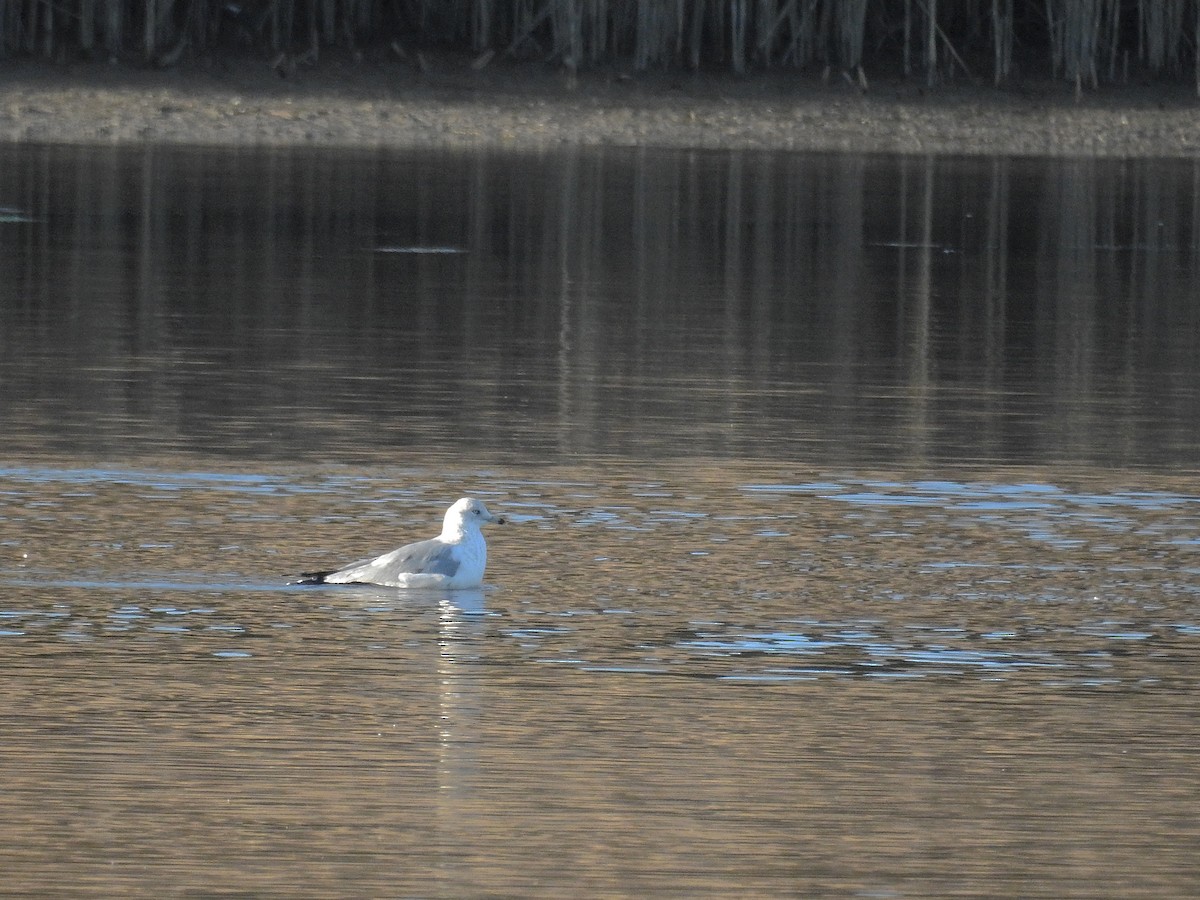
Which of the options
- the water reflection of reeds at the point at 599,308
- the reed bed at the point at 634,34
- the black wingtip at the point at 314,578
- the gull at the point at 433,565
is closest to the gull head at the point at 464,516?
the gull at the point at 433,565

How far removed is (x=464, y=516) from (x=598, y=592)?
23.4 inches

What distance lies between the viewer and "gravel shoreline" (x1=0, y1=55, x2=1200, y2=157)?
43.9 meters

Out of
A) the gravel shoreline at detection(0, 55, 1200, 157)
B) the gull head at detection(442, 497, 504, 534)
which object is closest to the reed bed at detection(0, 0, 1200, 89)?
the gravel shoreline at detection(0, 55, 1200, 157)

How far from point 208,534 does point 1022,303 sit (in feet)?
44.1

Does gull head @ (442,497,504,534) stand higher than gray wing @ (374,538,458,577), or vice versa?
gull head @ (442,497,504,534)

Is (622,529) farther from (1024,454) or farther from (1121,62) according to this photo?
(1121,62)

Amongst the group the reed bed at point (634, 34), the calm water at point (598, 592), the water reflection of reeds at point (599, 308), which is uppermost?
the reed bed at point (634, 34)

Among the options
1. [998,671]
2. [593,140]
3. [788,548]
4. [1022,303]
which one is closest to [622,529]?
[788,548]

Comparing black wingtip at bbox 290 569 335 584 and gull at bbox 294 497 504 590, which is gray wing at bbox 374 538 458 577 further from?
black wingtip at bbox 290 569 335 584

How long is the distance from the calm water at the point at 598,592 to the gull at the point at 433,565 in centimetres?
9

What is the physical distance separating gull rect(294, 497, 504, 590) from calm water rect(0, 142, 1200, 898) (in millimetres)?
89

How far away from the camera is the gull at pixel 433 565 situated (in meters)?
10.8

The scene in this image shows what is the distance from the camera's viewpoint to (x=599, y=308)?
74.3 feet

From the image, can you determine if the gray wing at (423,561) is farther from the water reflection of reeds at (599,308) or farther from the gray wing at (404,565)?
the water reflection of reeds at (599,308)
